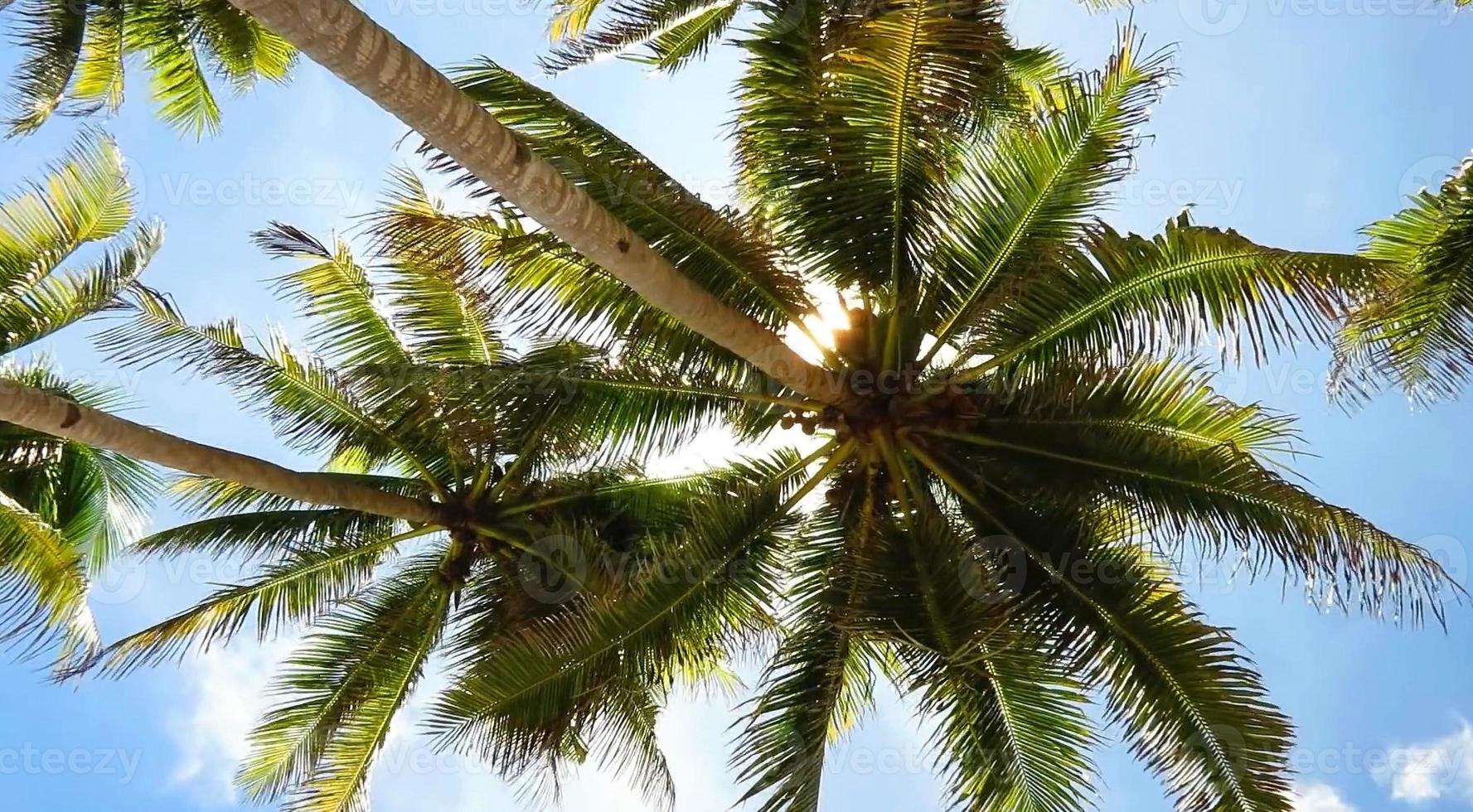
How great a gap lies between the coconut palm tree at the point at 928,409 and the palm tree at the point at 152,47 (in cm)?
594

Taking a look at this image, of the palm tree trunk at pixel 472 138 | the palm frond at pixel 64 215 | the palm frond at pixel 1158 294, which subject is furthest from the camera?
the palm frond at pixel 64 215

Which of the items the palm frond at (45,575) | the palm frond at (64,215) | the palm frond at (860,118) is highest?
the palm frond at (860,118)

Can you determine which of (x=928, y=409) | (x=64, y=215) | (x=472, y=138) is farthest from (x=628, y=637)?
(x=64, y=215)

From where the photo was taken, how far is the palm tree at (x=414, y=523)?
27.2 feet

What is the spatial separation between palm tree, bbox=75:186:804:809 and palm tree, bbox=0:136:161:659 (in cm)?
85

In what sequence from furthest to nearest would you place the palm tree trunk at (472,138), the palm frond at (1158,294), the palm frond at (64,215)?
the palm frond at (64,215)
the palm frond at (1158,294)
the palm tree trunk at (472,138)

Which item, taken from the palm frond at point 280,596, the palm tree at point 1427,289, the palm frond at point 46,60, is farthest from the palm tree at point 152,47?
the palm tree at point 1427,289

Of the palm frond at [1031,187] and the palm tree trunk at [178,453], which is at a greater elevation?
the palm frond at [1031,187]

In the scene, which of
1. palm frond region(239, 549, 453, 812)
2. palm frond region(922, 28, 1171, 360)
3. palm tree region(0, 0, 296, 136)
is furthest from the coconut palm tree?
palm tree region(0, 0, 296, 136)

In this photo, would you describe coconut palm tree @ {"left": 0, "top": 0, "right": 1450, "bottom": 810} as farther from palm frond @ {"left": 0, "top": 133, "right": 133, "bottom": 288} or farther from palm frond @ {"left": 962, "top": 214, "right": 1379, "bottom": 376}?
palm frond @ {"left": 0, "top": 133, "right": 133, "bottom": 288}

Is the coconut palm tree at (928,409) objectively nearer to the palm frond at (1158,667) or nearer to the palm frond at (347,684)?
the palm frond at (1158,667)

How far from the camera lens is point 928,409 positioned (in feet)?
26.0

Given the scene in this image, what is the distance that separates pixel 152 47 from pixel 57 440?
4.42 meters

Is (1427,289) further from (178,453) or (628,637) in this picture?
(178,453)
